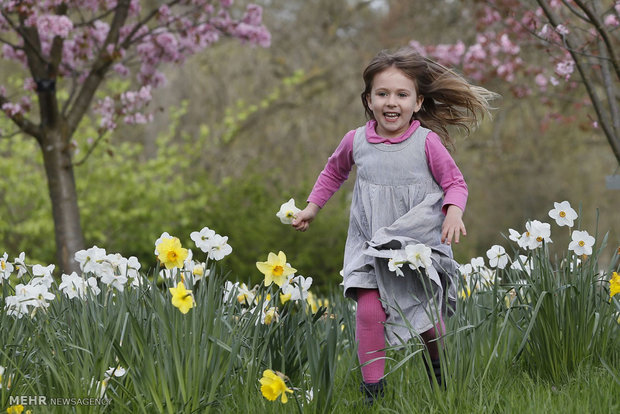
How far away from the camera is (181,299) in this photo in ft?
7.45

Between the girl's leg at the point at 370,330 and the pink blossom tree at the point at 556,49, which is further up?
the pink blossom tree at the point at 556,49

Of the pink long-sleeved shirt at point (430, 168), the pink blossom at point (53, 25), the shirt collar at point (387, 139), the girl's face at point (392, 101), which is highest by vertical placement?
the pink blossom at point (53, 25)

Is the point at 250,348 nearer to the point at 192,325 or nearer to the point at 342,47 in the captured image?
the point at 192,325

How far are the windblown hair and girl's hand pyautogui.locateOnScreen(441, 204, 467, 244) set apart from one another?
18.7 inches

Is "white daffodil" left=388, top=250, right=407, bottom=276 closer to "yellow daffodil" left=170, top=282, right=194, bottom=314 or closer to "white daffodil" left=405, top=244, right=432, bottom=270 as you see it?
"white daffodil" left=405, top=244, right=432, bottom=270

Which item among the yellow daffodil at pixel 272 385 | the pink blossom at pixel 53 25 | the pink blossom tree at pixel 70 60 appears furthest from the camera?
the pink blossom tree at pixel 70 60

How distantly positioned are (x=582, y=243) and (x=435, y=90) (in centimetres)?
86

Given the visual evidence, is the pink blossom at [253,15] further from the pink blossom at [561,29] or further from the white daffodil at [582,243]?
the white daffodil at [582,243]

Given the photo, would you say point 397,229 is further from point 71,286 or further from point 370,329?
point 71,286

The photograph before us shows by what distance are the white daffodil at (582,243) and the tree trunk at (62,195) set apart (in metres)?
3.77

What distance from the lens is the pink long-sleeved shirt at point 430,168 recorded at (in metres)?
2.81

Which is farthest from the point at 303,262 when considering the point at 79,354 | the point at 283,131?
the point at 79,354

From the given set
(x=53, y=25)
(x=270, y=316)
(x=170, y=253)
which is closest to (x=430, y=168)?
(x=270, y=316)

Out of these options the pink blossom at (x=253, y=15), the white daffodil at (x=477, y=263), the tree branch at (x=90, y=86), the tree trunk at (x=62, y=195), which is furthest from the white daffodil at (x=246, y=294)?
the pink blossom at (x=253, y=15)
